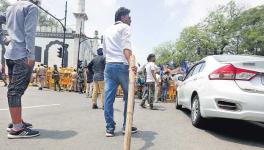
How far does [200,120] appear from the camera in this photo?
6945mm

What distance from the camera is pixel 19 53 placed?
5.38m

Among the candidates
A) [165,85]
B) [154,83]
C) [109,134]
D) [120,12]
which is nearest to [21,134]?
[109,134]

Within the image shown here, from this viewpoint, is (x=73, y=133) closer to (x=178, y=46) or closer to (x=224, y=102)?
(x=224, y=102)

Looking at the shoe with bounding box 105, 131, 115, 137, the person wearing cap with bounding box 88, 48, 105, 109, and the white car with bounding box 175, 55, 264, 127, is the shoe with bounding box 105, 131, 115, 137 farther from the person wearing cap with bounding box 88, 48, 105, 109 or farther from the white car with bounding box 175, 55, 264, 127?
the person wearing cap with bounding box 88, 48, 105, 109

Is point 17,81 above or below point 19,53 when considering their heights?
below

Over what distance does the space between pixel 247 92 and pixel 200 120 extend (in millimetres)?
1340

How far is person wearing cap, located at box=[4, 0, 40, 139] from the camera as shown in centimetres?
527

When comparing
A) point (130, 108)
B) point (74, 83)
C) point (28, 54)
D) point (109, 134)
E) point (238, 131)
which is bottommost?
point (238, 131)

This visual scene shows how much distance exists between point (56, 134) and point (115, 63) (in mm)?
1410

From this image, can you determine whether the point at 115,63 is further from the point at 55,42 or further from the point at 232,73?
the point at 55,42

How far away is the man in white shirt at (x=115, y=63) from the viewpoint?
19.0 ft

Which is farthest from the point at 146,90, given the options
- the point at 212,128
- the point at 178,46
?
the point at 178,46

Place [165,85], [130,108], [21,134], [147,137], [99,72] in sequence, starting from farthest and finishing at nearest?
[165,85]
[99,72]
[147,137]
[21,134]
[130,108]

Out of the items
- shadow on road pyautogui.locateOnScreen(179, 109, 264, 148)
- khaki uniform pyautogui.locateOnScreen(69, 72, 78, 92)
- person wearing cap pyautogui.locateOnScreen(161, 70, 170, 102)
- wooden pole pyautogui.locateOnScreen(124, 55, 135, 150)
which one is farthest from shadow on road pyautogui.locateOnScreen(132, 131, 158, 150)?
khaki uniform pyautogui.locateOnScreen(69, 72, 78, 92)
